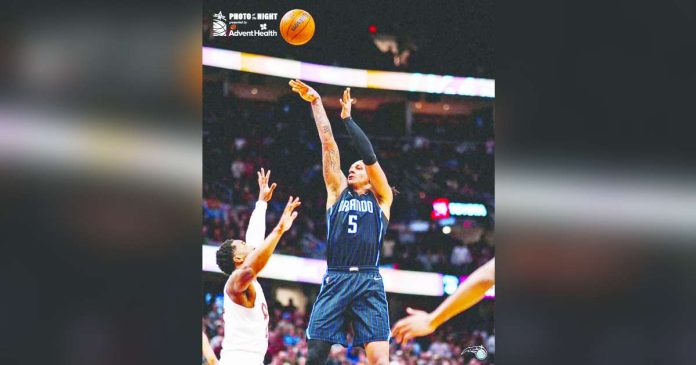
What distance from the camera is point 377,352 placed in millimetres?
4266

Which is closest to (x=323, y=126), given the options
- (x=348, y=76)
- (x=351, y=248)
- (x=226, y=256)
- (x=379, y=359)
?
(x=348, y=76)

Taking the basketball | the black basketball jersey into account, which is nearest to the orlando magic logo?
the black basketball jersey

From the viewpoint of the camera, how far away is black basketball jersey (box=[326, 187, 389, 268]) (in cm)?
431

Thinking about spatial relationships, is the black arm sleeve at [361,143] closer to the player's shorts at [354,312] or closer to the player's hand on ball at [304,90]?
the player's hand on ball at [304,90]

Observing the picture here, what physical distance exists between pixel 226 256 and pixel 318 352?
77cm

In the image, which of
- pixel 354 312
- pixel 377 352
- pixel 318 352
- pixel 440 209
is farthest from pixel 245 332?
pixel 440 209

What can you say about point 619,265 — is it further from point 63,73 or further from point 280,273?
point 63,73

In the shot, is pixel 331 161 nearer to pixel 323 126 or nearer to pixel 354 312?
pixel 323 126

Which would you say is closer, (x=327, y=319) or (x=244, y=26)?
(x=327, y=319)

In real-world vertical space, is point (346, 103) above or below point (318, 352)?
above

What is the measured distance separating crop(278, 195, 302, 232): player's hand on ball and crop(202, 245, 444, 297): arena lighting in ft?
0.58

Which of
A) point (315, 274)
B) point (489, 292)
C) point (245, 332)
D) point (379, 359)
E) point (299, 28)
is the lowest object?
point (379, 359)

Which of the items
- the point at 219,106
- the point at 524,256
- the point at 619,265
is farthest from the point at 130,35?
the point at 619,265

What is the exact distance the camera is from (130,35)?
486 centimetres
